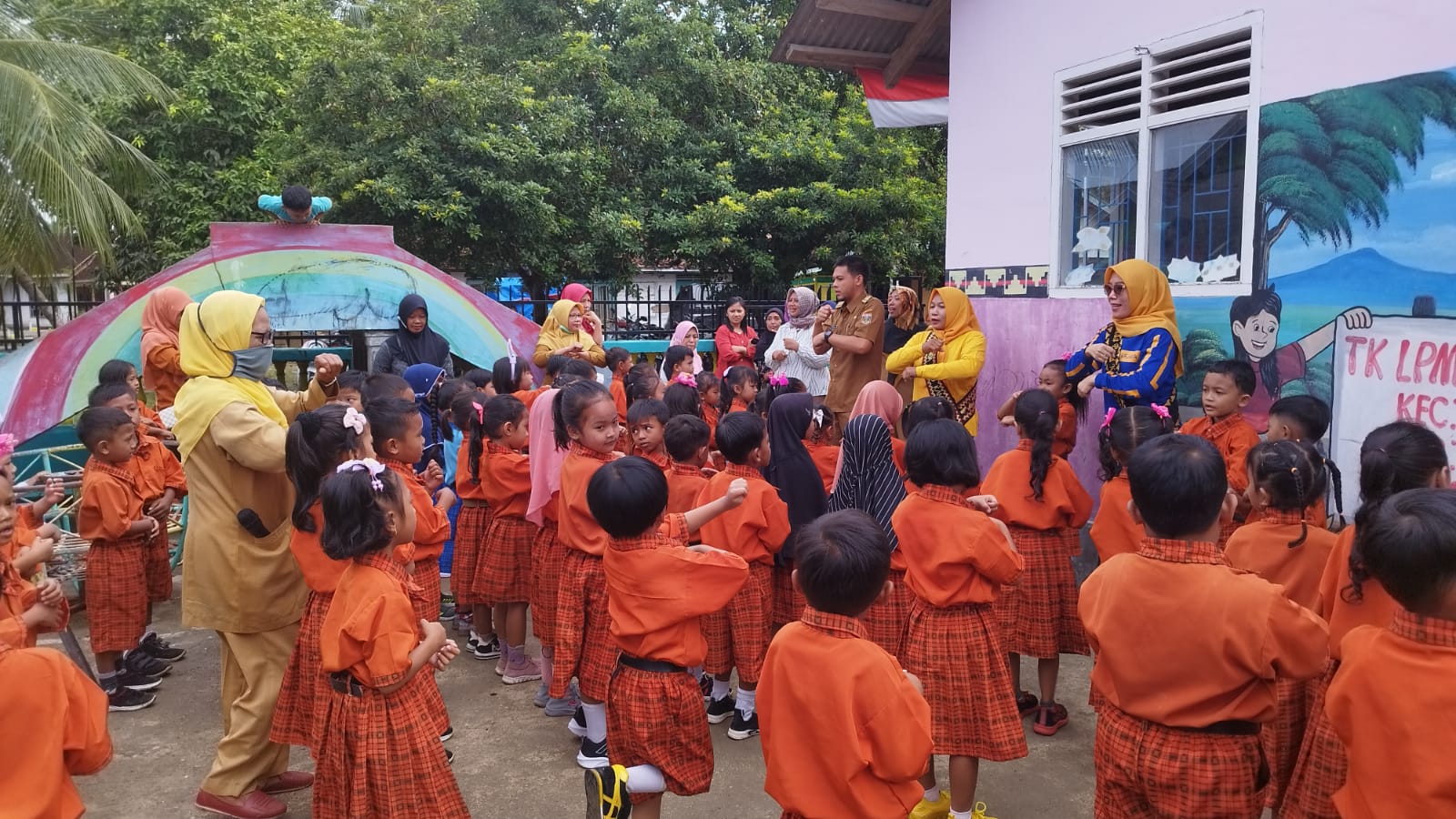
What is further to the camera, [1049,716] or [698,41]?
[698,41]

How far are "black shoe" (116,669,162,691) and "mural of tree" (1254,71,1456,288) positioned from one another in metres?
5.82

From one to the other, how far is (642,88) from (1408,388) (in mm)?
10733

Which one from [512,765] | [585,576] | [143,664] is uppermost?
[585,576]

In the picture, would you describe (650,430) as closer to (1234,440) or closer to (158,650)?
(1234,440)

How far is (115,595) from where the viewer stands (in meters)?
4.62

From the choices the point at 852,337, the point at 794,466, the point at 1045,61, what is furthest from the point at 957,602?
the point at 1045,61

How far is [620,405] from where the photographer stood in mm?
6207

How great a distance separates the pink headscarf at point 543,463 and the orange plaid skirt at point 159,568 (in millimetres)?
2166

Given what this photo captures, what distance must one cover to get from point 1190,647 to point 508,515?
3233mm

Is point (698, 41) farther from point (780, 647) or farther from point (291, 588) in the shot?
point (780, 647)

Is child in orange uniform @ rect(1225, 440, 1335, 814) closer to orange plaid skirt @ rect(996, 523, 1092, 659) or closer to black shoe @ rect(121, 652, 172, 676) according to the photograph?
orange plaid skirt @ rect(996, 523, 1092, 659)

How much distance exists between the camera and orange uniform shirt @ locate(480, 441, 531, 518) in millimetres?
4562

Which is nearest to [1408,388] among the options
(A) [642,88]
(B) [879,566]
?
(B) [879,566]

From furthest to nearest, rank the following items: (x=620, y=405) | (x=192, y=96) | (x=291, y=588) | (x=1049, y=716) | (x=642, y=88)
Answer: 1. (x=642, y=88)
2. (x=192, y=96)
3. (x=620, y=405)
4. (x=1049, y=716)
5. (x=291, y=588)
